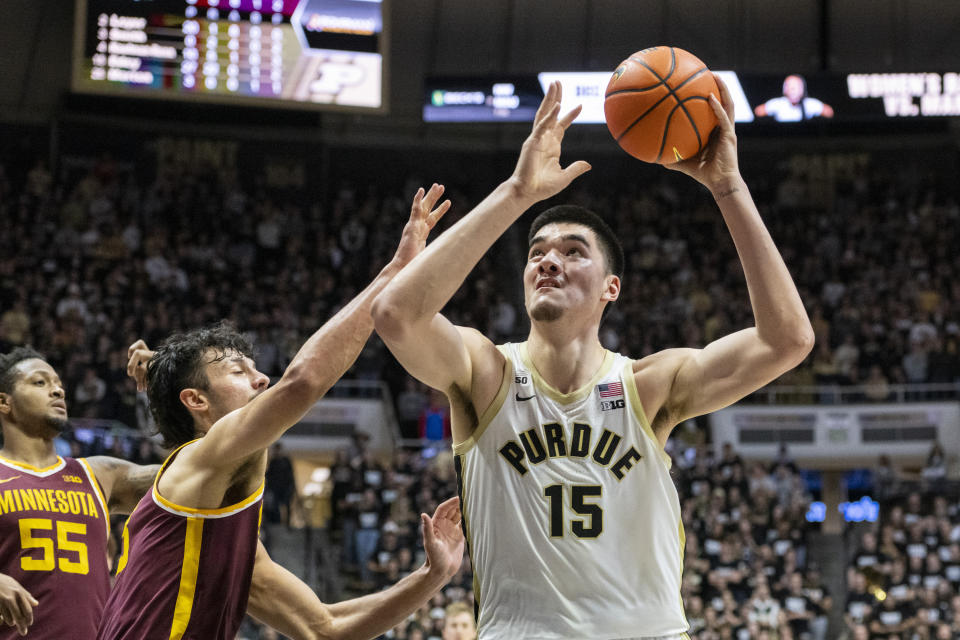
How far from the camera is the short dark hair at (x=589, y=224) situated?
3.95m

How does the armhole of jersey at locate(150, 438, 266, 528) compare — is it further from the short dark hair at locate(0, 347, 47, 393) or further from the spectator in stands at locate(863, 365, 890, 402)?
the spectator in stands at locate(863, 365, 890, 402)

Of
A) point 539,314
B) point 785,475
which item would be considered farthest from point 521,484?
point 785,475

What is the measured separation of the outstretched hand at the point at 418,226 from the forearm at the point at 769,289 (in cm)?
107

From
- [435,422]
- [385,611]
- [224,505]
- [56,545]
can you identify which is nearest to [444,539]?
[385,611]

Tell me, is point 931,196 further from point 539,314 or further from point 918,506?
point 539,314

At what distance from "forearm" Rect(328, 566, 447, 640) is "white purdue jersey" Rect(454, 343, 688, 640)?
0.79m

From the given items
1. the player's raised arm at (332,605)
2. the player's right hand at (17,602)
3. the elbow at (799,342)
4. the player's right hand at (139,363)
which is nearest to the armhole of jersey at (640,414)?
the elbow at (799,342)

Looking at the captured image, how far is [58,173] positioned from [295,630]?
2052 centimetres

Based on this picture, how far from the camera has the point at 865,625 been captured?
13875 mm

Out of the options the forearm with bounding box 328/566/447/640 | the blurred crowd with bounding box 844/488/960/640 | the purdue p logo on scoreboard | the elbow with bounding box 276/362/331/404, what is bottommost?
the blurred crowd with bounding box 844/488/960/640

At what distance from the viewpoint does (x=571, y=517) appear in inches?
140

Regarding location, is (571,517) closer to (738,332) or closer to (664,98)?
(738,332)

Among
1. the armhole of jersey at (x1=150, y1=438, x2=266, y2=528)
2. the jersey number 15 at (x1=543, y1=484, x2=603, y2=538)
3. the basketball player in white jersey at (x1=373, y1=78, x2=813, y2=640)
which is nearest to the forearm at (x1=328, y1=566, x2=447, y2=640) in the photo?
the armhole of jersey at (x1=150, y1=438, x2=266, y2=528)

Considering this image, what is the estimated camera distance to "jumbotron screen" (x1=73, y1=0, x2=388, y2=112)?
17.0 m
